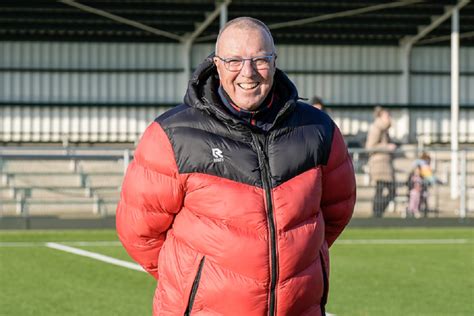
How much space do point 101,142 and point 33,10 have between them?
580 cm

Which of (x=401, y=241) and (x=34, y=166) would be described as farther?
(x=34, y=166)

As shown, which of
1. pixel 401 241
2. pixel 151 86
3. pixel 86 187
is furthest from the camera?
pixel 151 86

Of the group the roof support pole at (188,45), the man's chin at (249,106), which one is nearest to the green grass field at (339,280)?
the man's chin at (249,106)

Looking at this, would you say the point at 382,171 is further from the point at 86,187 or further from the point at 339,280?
the point at 339,280

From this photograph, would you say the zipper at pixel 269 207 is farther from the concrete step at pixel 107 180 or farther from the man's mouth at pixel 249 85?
the concrete step at pixel 107 180

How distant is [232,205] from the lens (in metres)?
4.41

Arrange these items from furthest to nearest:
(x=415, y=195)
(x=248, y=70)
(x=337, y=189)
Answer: (x=415, y=195) < (x=337, y=189) < (x=248, y=70)

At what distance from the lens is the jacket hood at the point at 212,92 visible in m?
4.47

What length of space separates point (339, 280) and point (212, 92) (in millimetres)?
7082

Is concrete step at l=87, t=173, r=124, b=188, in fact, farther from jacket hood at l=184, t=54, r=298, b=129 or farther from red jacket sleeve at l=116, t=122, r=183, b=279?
jacket hood at l=184, t=54, r=298, b=129

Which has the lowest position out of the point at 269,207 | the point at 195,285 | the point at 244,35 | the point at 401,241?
the point at 401,241

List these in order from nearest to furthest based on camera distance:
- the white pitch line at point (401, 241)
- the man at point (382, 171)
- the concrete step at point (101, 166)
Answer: the white pitch line at point (401, 241)
the concrete step at point (101, 166)
the man at point (382, 171)

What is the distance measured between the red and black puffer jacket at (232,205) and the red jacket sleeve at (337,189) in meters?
0.05

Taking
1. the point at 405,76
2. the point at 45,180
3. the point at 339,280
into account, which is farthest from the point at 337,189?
the point at 405,76
